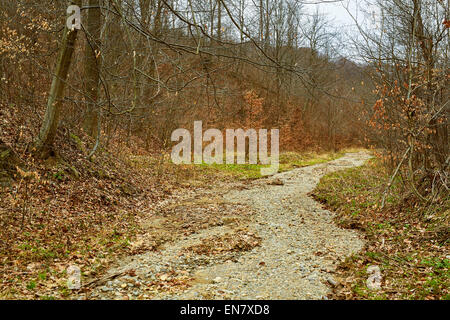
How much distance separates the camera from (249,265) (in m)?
5.61

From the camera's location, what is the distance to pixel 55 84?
7.95m

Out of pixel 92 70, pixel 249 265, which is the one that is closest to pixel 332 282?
pixel 249 265

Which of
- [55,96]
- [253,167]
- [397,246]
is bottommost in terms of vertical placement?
[397,246]

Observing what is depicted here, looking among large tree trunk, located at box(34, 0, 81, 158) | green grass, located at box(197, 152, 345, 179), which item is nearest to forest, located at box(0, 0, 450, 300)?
large tree trunk, located at box(34, 0, 81, 158)

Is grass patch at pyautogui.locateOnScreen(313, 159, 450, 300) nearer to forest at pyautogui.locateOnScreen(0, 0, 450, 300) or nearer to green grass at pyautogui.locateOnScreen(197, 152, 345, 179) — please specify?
forest at pyautogui.locateOnScreen(0, 0, 450, 300)

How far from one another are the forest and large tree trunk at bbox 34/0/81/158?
3 centimetres

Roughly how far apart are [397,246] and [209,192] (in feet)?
23.0

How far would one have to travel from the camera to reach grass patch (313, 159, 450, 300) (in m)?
4.42

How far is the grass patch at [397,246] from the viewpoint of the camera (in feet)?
14.5

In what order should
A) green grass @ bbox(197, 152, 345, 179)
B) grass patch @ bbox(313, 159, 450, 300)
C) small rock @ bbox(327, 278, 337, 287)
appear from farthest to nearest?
green grass @ bbox(197, 152, 345, 179) → small rock @ bbox(327, 278, 337, 287) → grass patch @ bbox(313, 159, 450, 300)

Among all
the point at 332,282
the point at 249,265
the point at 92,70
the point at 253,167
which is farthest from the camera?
the point at 253,167

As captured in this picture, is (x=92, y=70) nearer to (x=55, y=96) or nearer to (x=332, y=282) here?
(x=55, y=96)
